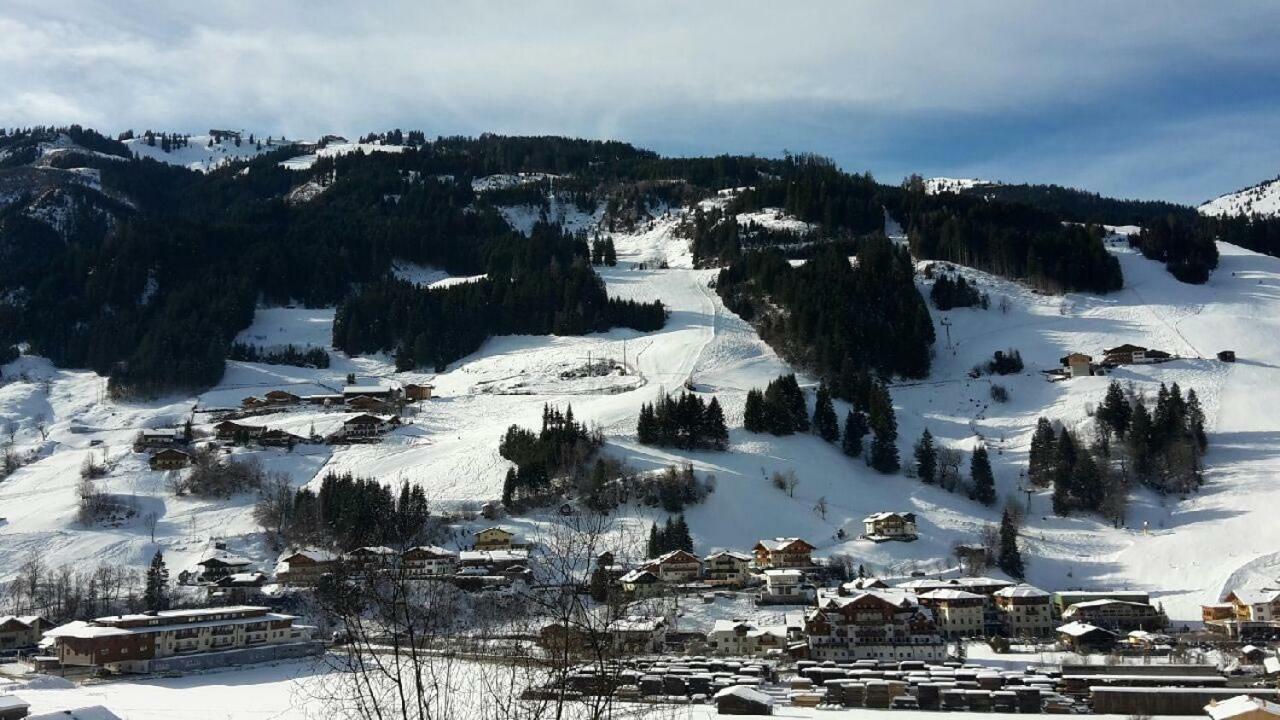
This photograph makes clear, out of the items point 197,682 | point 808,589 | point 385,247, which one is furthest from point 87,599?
point 385,247

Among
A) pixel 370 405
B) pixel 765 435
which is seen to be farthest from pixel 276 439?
pixel 765 435

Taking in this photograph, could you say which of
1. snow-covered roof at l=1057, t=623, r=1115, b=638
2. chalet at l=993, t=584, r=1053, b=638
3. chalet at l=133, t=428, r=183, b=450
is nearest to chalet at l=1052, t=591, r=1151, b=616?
chalet at l=993, t=584, r=1053, b=638

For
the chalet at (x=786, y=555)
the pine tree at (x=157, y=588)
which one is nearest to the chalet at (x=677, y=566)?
the chalet at (x=786, y=555)

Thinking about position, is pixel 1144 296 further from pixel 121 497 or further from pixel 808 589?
pixel 121 497

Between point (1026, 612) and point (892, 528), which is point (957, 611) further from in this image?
point (892, 528)

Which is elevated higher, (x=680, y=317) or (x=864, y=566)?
(x=680, y=317)
